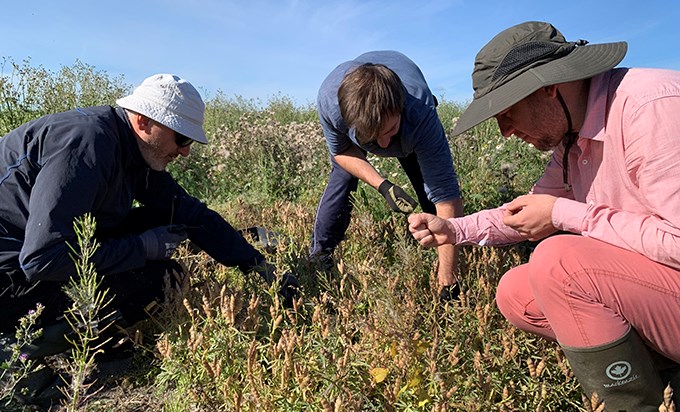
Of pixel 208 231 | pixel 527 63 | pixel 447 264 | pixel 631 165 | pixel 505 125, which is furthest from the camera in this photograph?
pixel 208 231

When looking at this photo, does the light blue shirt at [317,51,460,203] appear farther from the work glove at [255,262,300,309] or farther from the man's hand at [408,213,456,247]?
the work glove at [255,262,300,309]

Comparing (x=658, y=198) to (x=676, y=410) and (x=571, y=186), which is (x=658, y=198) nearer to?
(x=571, y=186)

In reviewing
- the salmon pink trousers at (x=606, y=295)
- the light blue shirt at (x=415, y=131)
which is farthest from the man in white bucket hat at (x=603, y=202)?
the light blue shirt at (x=415, y=131)

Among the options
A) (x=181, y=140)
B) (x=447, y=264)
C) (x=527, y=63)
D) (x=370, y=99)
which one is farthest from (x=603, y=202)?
(x=181, y=140)

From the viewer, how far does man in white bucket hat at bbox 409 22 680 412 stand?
173cm

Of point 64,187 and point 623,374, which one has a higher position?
point 64,187

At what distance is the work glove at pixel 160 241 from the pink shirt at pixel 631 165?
1.90 metres

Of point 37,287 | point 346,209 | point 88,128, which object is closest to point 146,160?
point 88,128

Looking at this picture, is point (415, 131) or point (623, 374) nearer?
point (623, 374)

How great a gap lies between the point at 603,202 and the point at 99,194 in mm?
2154

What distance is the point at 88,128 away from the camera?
245 centimetres

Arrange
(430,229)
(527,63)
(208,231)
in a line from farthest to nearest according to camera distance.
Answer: (208,231)
(430,229)
(527,63)

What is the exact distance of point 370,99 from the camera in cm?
275

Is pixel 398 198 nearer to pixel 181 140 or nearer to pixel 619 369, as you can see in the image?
pixel 181 140
